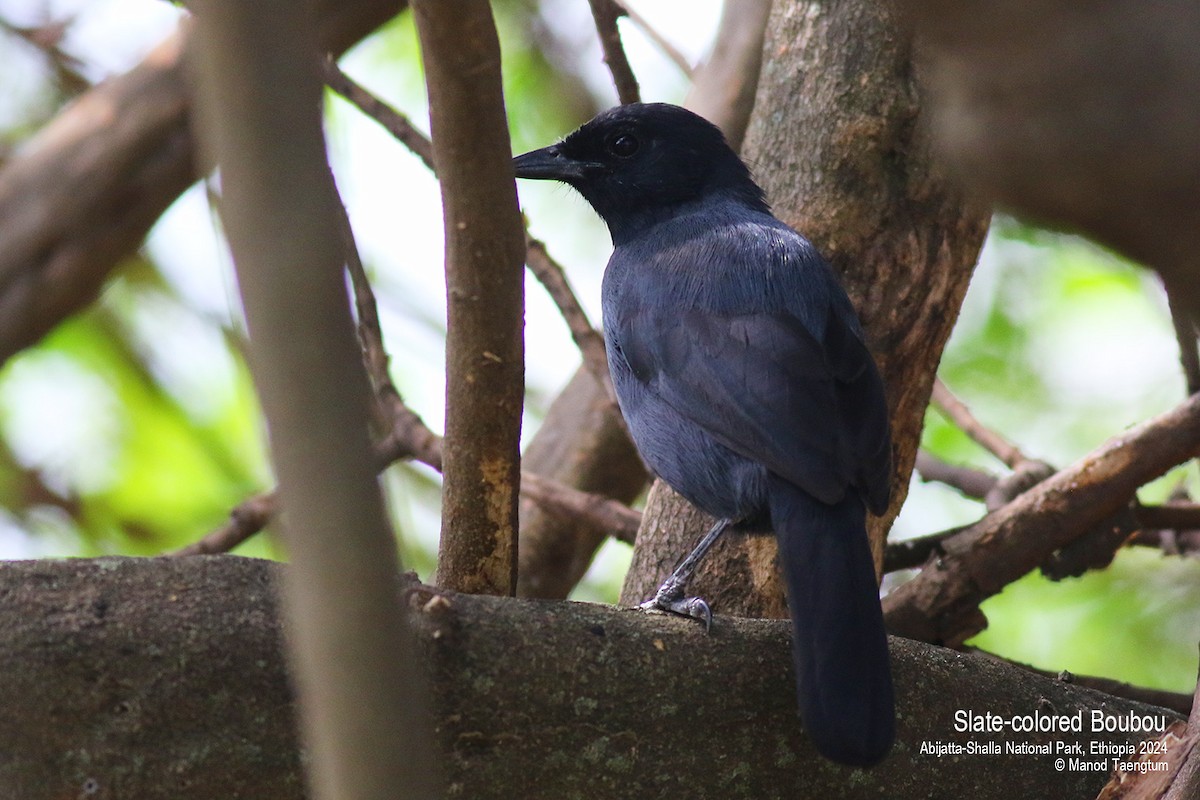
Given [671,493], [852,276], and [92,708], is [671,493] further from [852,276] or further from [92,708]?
[92,708]

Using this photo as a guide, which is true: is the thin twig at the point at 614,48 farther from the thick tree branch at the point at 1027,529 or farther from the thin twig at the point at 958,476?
the thick tree branch at the point at 1027,529

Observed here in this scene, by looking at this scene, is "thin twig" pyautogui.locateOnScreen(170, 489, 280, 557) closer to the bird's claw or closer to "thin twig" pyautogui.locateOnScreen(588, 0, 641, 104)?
the bird's claw

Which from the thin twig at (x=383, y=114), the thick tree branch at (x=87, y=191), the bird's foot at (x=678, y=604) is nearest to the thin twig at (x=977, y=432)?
the bird's foot at (x=678, y=604)

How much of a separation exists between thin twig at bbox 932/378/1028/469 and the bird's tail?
2.00 m

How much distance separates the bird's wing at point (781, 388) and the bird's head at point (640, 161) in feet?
2.52

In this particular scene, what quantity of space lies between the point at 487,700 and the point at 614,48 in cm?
276

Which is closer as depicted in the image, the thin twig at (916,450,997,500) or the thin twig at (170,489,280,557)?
the thin twig at (170,489,280,557)

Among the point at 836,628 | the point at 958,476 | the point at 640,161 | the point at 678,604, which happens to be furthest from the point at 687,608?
the point at 958,476

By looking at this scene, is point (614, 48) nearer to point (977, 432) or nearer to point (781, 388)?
point (781, 388)

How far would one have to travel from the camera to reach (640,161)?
4.52 meters

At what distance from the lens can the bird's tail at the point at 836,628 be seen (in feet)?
8.71

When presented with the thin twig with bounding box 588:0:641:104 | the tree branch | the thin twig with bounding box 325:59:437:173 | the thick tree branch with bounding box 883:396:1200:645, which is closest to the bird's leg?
the thick tree branch with bounding box 883:396:1200:645

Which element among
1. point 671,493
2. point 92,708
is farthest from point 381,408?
point 92,708

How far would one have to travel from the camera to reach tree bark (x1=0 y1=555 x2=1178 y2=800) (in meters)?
2.45
